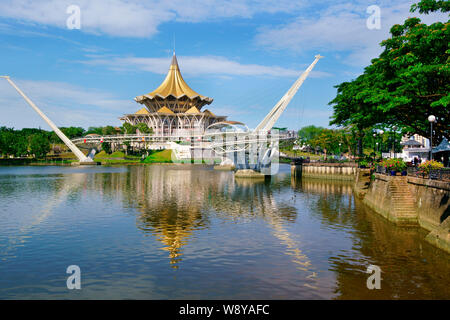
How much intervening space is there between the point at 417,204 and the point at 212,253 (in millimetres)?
16084

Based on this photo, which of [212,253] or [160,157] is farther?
[160,157]

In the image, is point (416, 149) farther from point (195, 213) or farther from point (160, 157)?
point (160, 157)

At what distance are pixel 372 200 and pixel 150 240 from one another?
22788mm

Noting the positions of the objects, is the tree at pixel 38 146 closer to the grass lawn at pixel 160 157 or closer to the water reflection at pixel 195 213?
the grass lawn at pixel 160 157

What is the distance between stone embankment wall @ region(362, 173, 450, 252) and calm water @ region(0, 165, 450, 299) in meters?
0.86

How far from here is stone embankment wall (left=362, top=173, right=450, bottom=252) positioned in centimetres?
2103

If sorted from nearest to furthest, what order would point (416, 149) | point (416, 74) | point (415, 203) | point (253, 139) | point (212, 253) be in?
1. point (212, 253)
2. point (415, 203)
3. point (416, 74)
4. point (416, 149)
5. point (253, 139)

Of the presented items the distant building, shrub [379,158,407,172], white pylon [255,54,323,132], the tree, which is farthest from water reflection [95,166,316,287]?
the tree

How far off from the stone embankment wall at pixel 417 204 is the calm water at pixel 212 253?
0.86 metres

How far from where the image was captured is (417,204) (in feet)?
88.2

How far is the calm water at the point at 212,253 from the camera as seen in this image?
50.1ft

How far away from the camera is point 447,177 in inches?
896

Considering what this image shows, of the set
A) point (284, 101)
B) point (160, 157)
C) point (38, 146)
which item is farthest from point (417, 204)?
point (38, 146)

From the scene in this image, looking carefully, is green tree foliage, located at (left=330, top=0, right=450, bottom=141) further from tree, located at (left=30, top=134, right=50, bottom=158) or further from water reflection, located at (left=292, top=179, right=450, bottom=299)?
tree, located at (left=30, top=134, right=50, bottom=158)
